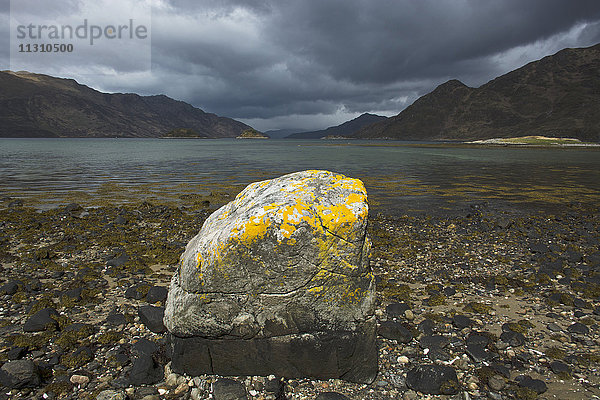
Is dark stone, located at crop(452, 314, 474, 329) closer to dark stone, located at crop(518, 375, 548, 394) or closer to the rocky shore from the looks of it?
the rocky shore

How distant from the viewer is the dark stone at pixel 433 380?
15.7 ft

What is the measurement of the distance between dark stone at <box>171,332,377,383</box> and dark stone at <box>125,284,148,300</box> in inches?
120

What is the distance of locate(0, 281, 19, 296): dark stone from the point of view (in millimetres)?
7327

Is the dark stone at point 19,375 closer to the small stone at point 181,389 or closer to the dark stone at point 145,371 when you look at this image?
the dark stone at point 145,371

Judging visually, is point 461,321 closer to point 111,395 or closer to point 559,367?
point 559,367

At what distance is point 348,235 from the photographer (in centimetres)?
504

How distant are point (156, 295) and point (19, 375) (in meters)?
2.95

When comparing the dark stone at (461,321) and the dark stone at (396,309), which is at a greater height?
the dark stone at (461,321)

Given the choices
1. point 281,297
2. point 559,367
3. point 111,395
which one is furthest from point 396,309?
point 111,395

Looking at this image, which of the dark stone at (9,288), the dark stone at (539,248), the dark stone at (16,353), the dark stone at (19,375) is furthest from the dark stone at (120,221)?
the dark stone at (539,248)

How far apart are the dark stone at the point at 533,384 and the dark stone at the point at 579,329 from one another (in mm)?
2092

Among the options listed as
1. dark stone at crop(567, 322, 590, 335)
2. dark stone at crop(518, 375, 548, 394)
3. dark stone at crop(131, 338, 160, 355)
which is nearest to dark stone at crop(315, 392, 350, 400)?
dark stone at crop(518, 375, 548, 394)

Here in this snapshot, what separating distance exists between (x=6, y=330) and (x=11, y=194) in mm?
21210

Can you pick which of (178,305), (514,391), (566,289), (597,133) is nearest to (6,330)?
(178,305)
